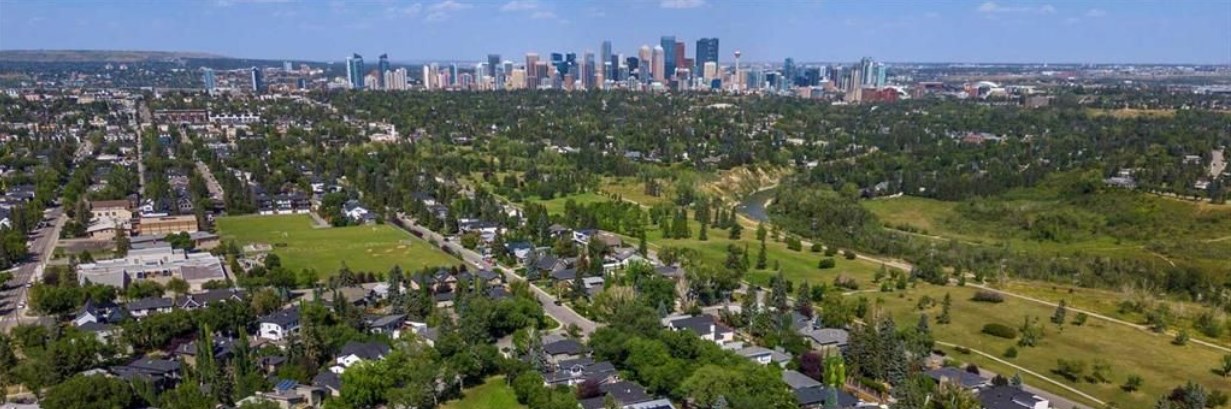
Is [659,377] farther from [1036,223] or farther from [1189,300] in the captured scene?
[1036,223]

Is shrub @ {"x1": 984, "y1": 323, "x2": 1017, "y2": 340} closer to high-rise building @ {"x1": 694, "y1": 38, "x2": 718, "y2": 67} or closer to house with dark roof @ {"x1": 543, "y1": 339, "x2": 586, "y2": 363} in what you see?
house with dark roof @ {"x1": 543, "y1": 339, "x2": 586, "y2": 363}

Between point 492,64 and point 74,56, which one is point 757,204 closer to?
point 492,64

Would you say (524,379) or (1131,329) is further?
(1131,329)

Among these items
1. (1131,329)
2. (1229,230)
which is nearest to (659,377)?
(1131,329)

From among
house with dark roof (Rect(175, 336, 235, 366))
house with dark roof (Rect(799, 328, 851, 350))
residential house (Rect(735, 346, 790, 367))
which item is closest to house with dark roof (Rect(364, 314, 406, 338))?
house with dark roof (Rect(175, 336, 235, 366))

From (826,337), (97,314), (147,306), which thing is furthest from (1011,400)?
(97,314)

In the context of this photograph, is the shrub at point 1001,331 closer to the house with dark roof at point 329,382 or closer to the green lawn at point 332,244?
the house with dark roof at point 329,382
